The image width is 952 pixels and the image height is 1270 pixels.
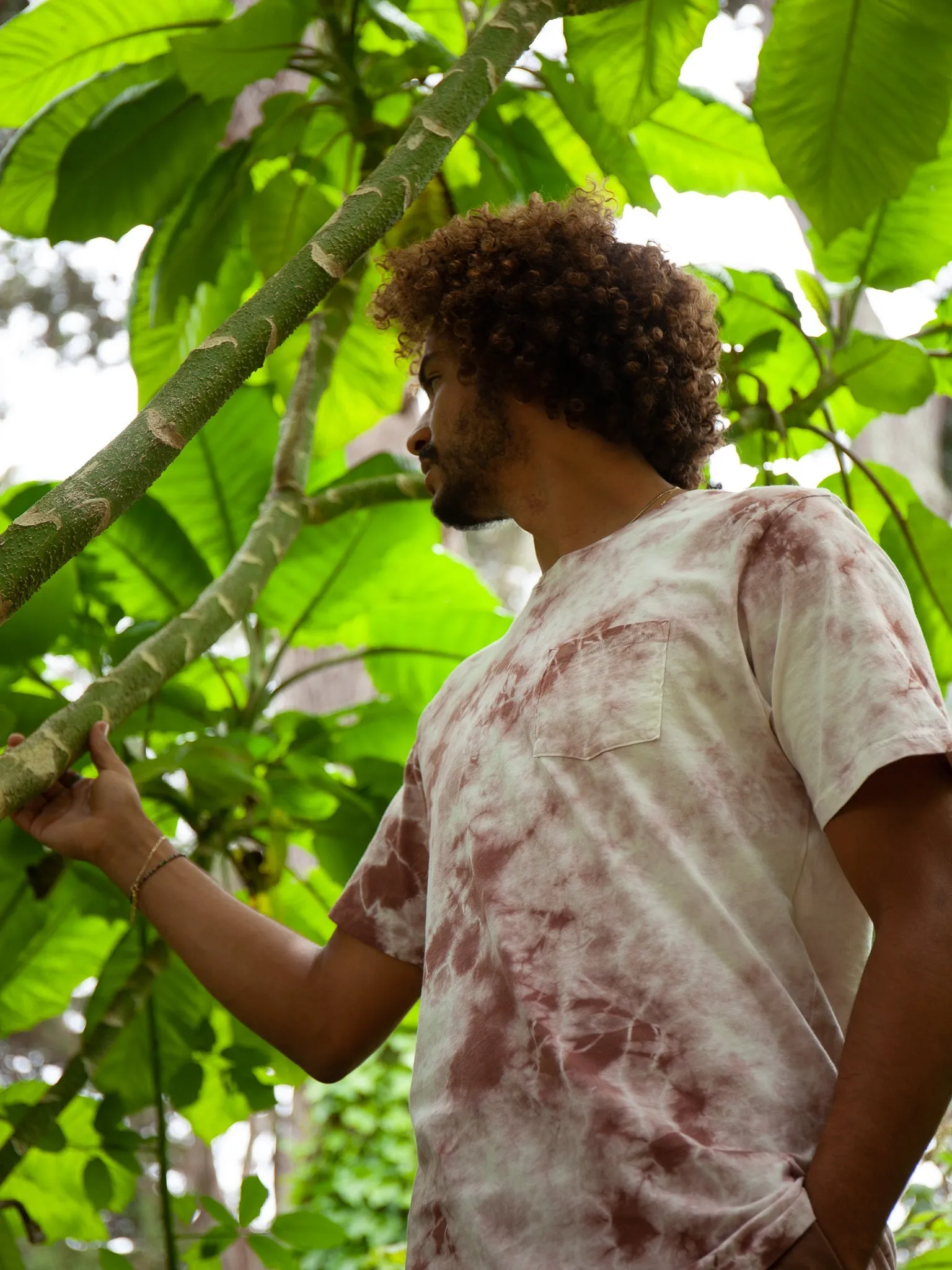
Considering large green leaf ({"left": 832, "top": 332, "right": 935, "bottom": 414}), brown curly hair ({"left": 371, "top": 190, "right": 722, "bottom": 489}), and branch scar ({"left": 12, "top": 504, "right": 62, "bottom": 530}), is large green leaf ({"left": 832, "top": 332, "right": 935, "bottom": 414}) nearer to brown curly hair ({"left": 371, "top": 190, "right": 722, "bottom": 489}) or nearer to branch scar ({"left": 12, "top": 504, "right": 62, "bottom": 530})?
brown curly hair ({"left": 371, "top": 190, "right": 722, "bottom": 489})

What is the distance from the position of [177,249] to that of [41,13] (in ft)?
1.47

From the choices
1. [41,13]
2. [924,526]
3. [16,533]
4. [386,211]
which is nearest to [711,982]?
[16,533]

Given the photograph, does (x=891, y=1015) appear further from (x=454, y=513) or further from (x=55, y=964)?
(x=55, y=964)

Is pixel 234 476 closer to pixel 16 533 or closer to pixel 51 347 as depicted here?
pixel 16 533

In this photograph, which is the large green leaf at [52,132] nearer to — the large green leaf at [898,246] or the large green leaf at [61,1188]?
the large green leaf at [898,246]

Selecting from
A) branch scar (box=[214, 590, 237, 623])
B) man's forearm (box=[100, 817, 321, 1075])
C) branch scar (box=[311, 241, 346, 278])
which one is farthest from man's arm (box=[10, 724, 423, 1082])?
branch scar (box=[311, 241, 346, 278])

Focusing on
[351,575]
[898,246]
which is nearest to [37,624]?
[351,575]

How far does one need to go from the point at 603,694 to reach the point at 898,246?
57.9 inches

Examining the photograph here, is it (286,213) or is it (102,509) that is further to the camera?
(286,213)

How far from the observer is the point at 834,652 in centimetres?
104

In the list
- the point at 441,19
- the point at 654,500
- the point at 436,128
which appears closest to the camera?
the point at 436,128

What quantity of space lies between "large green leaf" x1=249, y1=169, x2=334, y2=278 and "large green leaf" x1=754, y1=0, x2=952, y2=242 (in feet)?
2.56

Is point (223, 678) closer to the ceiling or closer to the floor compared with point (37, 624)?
closer to the floor

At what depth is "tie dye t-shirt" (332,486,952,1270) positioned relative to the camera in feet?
3.21
